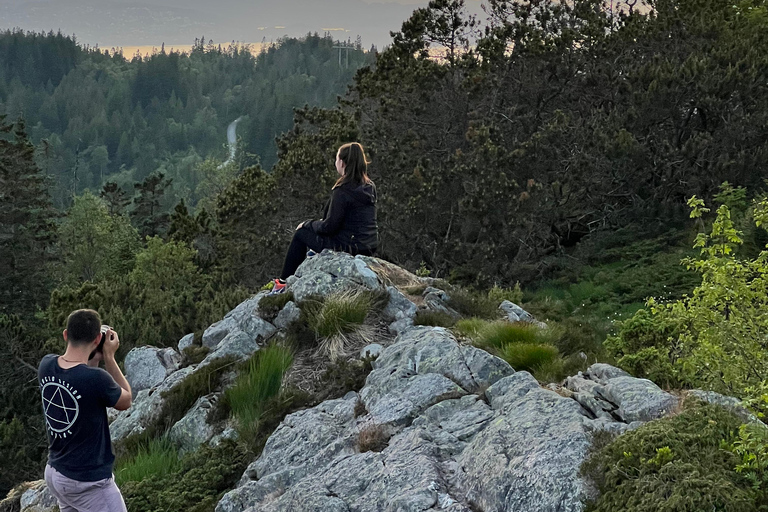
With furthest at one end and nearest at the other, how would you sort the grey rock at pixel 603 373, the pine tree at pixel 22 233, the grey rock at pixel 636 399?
the pine tree at pixel 22 233 → the grey rock at pixel 603 373 → the grey rock at pixel 636 399

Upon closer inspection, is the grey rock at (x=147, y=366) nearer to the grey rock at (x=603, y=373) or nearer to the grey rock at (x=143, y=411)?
the grey rock at (x=143, y=411)

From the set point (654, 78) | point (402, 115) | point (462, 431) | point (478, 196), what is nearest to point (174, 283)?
point (402, 115)

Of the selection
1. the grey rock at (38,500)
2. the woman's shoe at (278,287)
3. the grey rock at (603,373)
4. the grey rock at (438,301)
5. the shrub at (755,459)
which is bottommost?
the grey rock at (38,500)

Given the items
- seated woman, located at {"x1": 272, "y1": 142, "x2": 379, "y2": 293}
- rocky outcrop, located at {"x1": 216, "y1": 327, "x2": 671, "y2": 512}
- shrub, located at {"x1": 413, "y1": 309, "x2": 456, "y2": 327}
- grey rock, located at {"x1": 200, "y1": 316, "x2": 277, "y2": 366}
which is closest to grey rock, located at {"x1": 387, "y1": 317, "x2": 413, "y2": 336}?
shrub, located at {"x1": 413, "y1": 309, "x2": 456, "y2": 327}

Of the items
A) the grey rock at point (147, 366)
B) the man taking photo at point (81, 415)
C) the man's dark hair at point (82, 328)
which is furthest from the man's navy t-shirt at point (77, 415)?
the grey rock at point (147, 366)

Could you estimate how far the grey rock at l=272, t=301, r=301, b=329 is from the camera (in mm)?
7781

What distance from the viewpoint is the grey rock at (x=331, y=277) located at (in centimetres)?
797

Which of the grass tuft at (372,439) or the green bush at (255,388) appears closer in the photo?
the grass tuft at (372,439)

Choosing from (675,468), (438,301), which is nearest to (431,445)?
(675,468)

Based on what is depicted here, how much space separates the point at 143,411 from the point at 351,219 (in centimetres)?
323

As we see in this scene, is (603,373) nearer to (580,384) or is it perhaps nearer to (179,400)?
(580,384)

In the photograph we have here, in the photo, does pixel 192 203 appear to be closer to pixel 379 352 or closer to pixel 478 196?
pixel 478 196

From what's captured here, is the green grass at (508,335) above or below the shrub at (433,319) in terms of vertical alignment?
above

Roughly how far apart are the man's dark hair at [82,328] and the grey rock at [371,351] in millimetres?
3047
